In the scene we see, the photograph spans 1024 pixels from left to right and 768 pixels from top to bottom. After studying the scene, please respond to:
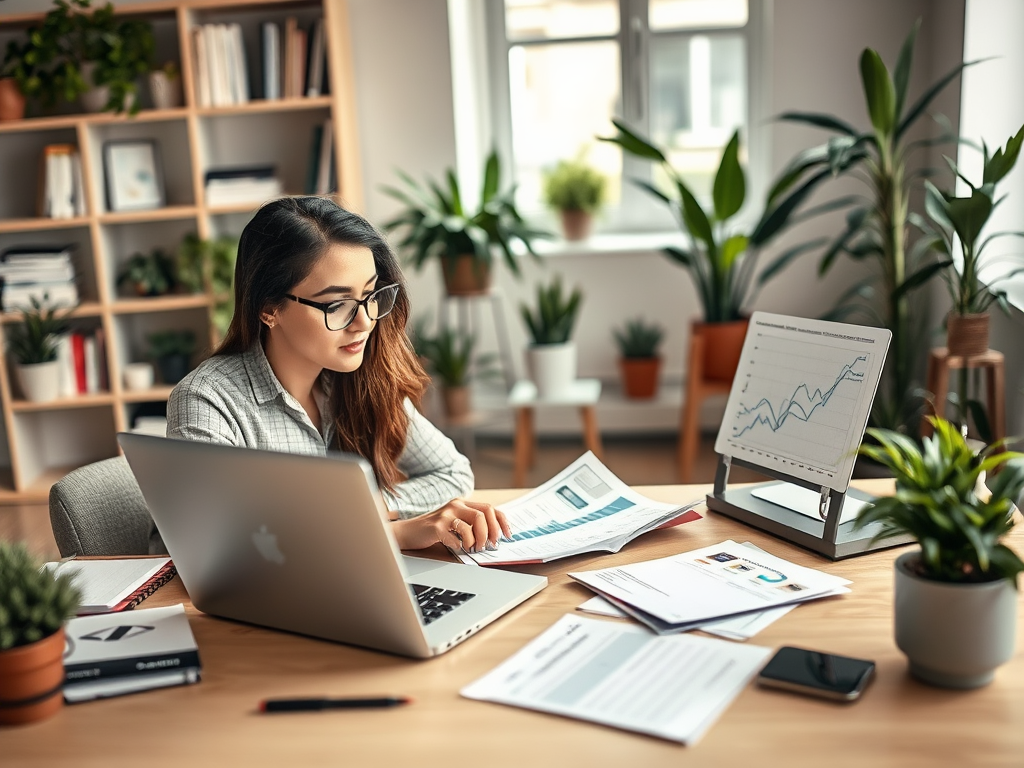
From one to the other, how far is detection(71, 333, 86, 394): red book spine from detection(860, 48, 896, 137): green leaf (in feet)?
10.4

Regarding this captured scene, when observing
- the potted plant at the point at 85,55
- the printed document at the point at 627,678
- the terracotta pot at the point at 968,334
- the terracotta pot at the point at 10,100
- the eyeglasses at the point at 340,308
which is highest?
the potted plant at the point at 85,55

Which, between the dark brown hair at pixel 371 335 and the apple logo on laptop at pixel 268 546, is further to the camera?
the dark brown hair at pixel 371 335

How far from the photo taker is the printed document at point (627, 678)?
99cm

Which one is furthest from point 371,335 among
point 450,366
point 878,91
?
point 450,366

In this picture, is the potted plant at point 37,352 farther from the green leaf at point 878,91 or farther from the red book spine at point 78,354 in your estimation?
the green leaf at point 878,91

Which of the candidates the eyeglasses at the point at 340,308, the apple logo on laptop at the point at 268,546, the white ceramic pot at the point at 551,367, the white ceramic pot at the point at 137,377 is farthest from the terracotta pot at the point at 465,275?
the apple logo on laptop at the point at 268,546

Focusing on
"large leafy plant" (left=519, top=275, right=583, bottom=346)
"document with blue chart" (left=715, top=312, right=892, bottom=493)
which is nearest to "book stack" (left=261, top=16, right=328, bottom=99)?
"large leafy plant" (left=519, top=275, right=583, bottom=346)

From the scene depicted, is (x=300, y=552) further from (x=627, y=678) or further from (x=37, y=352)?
(x=37, y=352)

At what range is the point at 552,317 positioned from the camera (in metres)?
3.86

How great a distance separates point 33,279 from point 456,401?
5.93 ft

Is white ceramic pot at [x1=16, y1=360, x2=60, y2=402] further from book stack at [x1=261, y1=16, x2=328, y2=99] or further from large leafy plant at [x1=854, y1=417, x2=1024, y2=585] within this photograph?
large leafy plant at [x1=854, y1=417, x2=1024, y2=585]

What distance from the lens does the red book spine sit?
13.7 ft

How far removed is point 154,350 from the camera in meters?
4.29

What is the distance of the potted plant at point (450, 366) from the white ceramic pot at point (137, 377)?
1154mm
